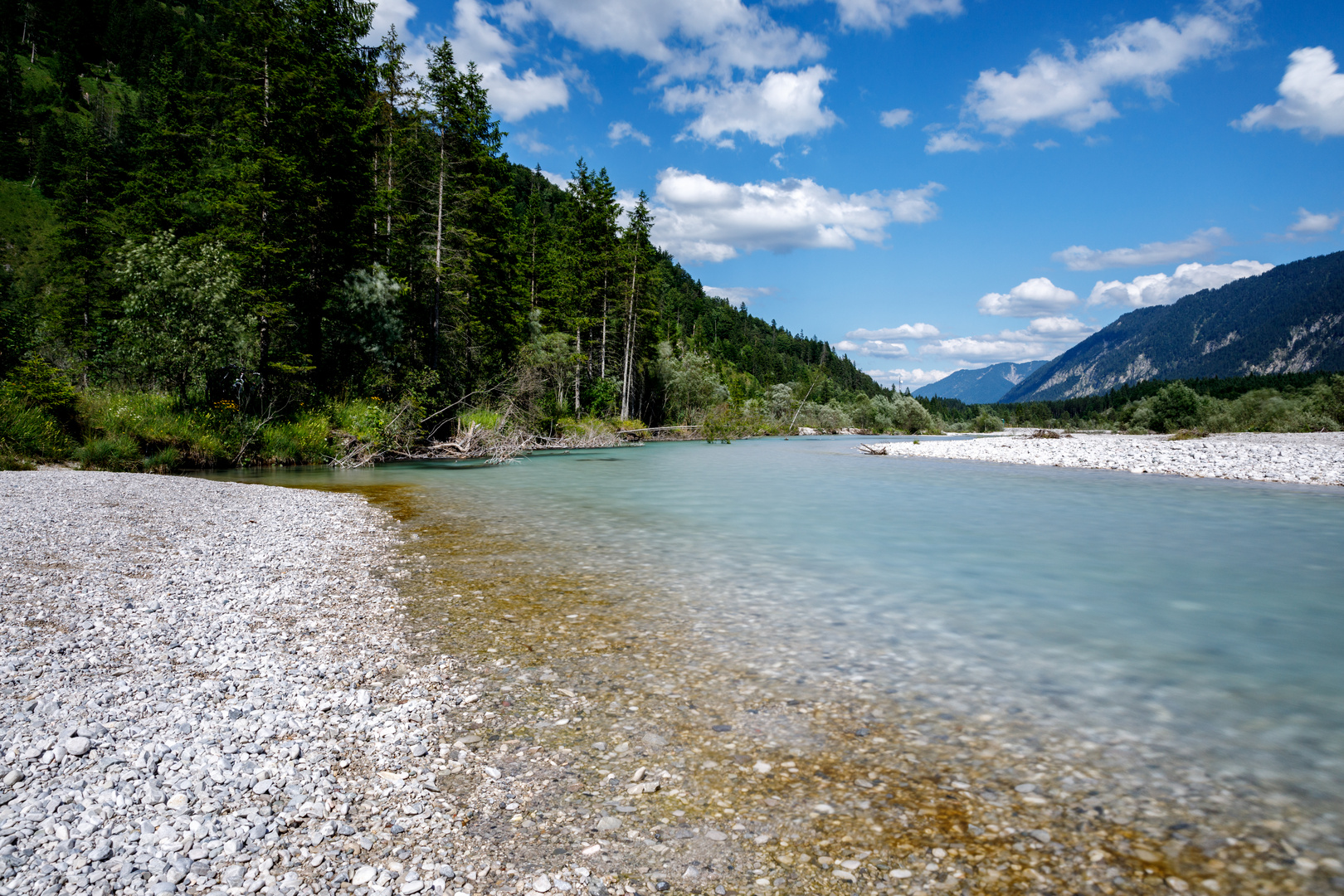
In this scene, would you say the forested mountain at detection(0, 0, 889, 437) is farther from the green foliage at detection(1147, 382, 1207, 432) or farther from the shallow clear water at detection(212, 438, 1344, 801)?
the green foliage at detection(1147, 382, 1207, 432)

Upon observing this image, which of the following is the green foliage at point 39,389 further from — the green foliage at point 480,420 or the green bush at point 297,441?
the green foliage at point 480,420

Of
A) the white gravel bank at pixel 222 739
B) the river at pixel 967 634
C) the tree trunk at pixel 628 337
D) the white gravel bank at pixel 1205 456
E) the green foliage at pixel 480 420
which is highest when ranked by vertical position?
the tree trunk at pixel 628 337

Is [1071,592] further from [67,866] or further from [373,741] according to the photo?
[67,866]

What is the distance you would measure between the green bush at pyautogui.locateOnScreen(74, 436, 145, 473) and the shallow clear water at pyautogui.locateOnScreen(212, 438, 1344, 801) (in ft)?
11.1

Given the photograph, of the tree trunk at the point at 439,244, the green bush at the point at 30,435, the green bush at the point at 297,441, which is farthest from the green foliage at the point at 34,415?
the tree trunk at the point at 439,244

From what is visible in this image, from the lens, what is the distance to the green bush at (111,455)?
15875 millimetres

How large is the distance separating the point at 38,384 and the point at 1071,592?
22615 mm

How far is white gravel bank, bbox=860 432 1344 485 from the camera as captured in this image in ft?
69.9

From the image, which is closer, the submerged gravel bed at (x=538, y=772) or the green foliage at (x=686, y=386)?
the submerged gravel bed at (x=538, y=772)

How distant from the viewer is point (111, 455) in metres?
16.3

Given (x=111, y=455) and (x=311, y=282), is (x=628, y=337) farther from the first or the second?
(x=111, y=455)

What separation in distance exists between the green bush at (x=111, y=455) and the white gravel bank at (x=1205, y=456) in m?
33.7

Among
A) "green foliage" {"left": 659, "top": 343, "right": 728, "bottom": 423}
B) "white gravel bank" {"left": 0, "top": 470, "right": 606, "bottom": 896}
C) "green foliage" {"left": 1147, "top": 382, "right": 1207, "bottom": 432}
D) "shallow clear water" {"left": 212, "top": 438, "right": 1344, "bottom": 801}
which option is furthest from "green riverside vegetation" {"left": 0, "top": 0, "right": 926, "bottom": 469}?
"green foliage" {"left": 1147, "top": 382, "right": 1207, "bottom": 432}

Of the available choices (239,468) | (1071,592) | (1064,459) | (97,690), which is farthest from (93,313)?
(1064,459)
